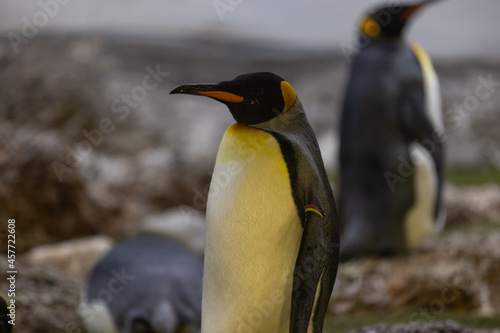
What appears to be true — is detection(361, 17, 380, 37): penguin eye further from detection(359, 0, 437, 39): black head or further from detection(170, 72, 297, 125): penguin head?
detection(170, 72, 297, 125): penguin head

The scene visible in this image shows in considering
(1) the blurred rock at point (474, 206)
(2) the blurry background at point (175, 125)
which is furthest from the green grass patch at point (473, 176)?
(1) the blurred rock at point (474, 206)

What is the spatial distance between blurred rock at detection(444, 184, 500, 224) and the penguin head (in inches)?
89.7

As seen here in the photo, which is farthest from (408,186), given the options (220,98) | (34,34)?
(34,34)

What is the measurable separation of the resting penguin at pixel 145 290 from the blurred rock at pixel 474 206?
161cm

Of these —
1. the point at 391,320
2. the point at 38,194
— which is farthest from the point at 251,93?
the point at 38,194

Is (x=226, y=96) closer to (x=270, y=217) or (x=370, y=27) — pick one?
(x=270, y=217)

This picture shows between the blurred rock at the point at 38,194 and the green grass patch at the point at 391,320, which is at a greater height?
the blurred rock at the point at 38,194

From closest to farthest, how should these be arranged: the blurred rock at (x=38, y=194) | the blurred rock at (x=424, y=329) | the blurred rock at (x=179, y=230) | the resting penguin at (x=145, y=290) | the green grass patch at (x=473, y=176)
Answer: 1. the blurred rock at (x=424, y=329)
2. the resting penguin at (x=145, y=290)
3. the blurred rock at (x=179, y=230)
4. the blurred rock at (x=38, y=194)
5. the green grass patch at (x=473, y=176)

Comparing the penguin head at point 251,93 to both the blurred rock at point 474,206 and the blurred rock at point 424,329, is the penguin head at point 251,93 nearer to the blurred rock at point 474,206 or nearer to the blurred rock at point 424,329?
the blurred rock at point 424,329

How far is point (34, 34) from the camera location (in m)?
5.60

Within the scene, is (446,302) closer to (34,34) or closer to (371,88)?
(371,88)

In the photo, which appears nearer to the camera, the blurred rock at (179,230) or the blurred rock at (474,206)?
the blurred rock at (179,230)

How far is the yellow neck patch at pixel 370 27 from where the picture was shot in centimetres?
302

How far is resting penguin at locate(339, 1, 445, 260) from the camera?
9.52 feet
